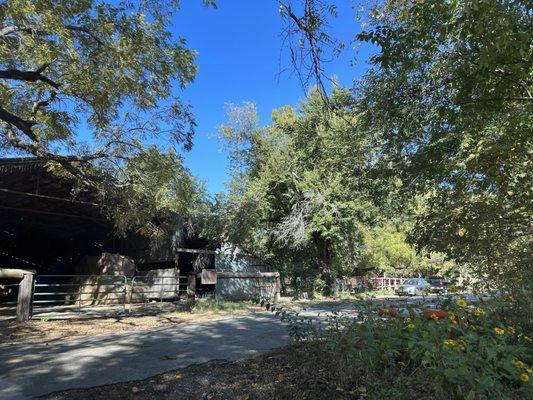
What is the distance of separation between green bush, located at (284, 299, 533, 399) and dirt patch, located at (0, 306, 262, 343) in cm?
691

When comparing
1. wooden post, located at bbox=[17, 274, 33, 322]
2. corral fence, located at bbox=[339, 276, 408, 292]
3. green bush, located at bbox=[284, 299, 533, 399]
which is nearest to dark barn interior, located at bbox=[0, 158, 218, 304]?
wooden post, located at bbox=[17, 274, 33, 322]

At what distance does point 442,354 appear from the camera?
12.1 feet

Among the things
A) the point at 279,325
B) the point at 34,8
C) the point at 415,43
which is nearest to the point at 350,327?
the point at 415,43

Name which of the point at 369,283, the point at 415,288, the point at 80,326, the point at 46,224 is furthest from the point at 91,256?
the point at 369,283

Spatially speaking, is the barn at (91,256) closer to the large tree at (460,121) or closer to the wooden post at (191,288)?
the wooden post at (191,288)

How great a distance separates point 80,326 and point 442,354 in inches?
408

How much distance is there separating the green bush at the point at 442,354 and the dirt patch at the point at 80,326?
691 centimetres

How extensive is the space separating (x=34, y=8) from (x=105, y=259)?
16.1m

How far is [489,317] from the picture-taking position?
4.76 meters

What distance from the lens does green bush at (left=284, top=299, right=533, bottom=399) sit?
11.5 ft

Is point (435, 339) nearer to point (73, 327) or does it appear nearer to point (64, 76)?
point (64, 76)

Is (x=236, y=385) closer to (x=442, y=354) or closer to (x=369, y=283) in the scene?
(x=442, y=354)

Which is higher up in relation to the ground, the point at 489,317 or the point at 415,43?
the point at 415,43

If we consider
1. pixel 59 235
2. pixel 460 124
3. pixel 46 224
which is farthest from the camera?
pixel 59 235
